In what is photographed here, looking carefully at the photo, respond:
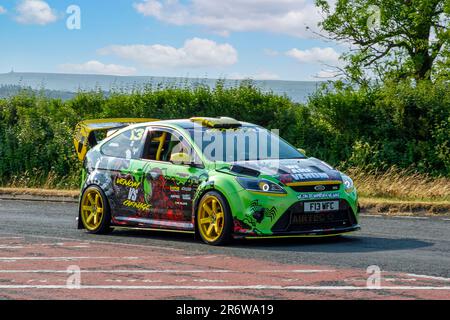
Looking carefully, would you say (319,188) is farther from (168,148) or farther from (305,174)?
(168,148)

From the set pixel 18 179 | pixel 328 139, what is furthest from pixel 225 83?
pixel 18 179

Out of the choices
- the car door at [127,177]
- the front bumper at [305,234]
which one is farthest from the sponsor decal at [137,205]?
the front bumper at [305,234]

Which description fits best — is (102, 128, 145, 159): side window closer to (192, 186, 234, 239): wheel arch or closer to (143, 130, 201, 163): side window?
(143, 130, 201, 163): side window

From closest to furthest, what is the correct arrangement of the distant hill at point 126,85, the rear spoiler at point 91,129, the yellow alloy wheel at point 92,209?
the yellow alloy wheel at point 92,209
the rear spoiler at point 91,129
the distant hill at point 126,85

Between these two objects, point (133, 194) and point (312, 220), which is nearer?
Result: point (312, 220)

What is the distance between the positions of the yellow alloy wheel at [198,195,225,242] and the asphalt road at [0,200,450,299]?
8.3 inches

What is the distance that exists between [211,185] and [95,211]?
275 centimetres

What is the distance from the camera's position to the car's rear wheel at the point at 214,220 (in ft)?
44.7

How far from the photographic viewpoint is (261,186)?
1361 centimetres

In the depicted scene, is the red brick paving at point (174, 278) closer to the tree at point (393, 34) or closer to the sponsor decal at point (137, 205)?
the sponsor decal at point (137, 205)

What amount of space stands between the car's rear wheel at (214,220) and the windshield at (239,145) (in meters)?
0.71

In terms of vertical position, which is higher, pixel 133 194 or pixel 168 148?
pixel 168 148

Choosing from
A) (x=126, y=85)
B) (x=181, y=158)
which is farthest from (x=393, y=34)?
(x=181, y=158)

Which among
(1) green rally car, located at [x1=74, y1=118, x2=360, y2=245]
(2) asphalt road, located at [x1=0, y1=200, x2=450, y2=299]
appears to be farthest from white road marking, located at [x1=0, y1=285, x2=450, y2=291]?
(1) green rally car, located at [x1=74, y1=118, x2=360, y2=245]
